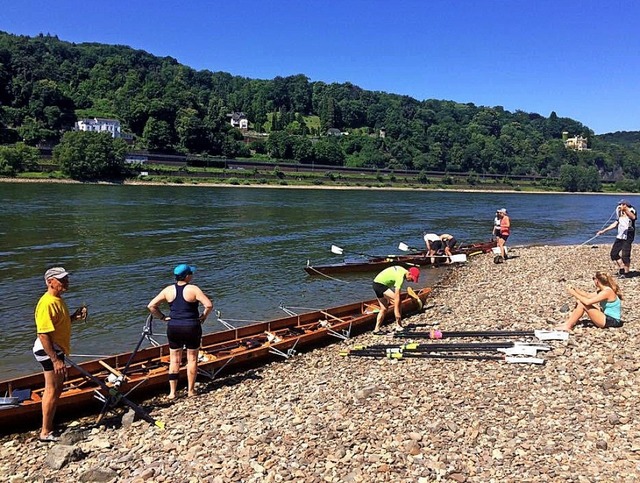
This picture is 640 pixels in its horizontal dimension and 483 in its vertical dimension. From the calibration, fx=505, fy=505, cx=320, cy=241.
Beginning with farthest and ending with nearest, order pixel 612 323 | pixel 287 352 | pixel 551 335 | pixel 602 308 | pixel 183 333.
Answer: pixel 287 352 → pixel 602 308 → pixel 612 323 → pixel 551 335 → pixel 183 333

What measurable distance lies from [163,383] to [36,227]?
3716 centimetres

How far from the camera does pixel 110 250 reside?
32.8 m

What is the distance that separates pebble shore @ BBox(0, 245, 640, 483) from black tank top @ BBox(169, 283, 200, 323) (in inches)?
73.6

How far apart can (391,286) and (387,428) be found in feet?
23.3

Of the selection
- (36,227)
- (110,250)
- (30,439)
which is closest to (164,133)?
(36,227)

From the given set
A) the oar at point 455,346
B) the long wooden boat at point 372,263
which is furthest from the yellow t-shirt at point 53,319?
the long wooden boat at point 372,263

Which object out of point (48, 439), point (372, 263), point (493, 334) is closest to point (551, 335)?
point (493, 334)

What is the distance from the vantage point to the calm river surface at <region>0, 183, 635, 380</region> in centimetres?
1792

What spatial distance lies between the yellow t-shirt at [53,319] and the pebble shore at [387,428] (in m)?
1.81

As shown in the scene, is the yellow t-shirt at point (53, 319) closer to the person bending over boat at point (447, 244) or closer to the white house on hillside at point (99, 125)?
the person bending over boat at point (447, 244)

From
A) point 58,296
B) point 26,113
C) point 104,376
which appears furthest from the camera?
point 26,113

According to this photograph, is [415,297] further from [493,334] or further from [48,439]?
[48,439]

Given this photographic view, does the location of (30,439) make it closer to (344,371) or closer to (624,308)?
(344,371)

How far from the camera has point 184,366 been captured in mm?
11469
